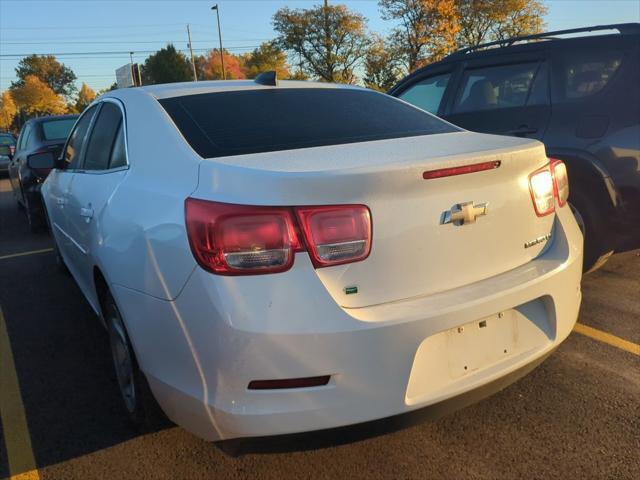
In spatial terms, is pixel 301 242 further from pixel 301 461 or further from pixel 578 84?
pixel 578 84

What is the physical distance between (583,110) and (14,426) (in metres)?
3.92

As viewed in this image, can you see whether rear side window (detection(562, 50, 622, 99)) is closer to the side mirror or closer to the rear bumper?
the rear bumper

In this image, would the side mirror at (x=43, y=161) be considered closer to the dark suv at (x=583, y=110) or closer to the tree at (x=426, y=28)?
the dark suv at (x=583, y=110)

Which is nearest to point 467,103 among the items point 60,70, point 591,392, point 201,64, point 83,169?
point 591,392

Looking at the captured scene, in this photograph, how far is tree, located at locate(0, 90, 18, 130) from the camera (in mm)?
78963

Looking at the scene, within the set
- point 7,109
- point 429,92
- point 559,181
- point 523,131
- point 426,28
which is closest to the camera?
point 559,181

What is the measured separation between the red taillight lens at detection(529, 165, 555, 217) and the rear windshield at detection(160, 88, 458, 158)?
1.80 feet

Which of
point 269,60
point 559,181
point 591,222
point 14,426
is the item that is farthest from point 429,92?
point 269,60

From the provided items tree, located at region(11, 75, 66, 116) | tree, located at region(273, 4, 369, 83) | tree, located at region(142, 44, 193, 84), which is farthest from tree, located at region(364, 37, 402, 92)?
tree, located at region(11, 75, 66, 116)

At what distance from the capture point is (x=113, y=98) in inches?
127

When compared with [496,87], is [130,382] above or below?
below

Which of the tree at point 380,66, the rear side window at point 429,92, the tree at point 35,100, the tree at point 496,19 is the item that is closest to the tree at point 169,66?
the tree at point 35,100

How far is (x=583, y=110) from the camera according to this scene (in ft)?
12.5

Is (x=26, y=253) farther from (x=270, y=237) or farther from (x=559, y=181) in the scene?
(x=559, y=181)
